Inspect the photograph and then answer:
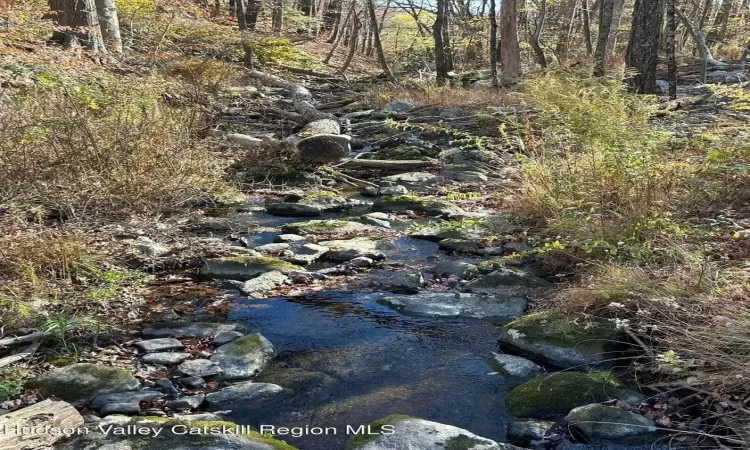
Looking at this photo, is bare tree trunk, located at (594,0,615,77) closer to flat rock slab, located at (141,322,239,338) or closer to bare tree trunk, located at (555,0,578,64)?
bare tree trunk, located at (555,0,578,64)

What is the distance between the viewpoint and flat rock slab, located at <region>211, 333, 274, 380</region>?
379 cm

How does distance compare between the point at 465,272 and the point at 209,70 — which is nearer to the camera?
the point at 465,272

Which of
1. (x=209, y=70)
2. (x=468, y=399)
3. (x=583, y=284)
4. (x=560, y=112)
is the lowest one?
(x=468, y=399)

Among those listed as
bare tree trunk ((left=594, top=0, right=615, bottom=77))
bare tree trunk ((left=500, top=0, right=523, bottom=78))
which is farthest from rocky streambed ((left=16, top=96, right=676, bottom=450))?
bare tree trunk ((left=500, top=0, right=523, bottom=78))

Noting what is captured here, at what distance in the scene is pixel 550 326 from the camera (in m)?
4.14

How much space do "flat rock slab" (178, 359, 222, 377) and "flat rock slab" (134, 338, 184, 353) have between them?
27 cm

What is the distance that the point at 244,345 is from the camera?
4.07 meters

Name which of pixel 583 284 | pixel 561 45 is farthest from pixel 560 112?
Answer: pixel 561 45

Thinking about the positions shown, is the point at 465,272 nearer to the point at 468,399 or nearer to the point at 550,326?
the point at 550,326

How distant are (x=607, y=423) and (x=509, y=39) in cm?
1458

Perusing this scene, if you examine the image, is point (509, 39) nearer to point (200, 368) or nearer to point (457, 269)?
point (457, 269)

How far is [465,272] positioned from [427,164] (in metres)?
5.24

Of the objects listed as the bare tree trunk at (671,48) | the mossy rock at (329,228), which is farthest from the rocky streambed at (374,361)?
the bare tree trunk at (671,48)

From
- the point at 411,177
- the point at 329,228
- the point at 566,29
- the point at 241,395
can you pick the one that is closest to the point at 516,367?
the point at 241,395
